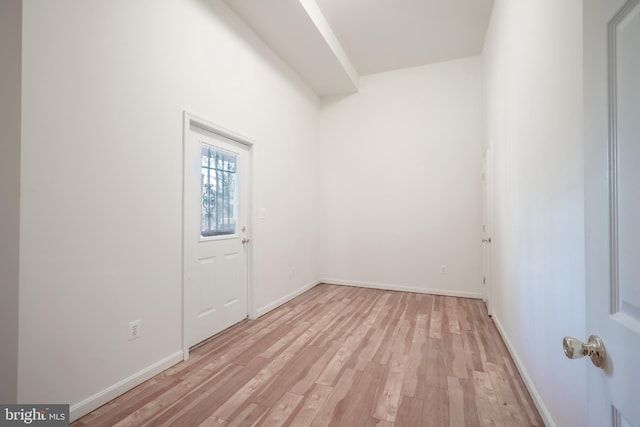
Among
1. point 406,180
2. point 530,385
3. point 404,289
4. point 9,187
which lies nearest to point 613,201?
point 530,385

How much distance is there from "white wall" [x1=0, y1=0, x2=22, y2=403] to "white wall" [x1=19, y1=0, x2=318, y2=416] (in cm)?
3

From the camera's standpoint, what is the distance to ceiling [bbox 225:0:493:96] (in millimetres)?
3121

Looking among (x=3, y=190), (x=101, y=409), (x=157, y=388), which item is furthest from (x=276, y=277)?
(x=3, y=190)

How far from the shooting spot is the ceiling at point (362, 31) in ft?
10.2

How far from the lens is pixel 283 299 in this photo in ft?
12.7

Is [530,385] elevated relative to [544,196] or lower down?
lower down

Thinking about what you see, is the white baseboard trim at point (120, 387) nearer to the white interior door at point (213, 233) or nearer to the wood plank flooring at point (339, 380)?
the wood plank flooring at point (339, 380)

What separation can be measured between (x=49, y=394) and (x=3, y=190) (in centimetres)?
112

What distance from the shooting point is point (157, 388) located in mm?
1956

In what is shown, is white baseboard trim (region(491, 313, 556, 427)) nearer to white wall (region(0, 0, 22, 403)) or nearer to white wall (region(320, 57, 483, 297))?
white wall (region(320, 57, 483, 297))

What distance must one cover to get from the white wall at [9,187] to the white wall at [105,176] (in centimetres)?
3

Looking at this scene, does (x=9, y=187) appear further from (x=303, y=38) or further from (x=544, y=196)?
(x=303, y=38)

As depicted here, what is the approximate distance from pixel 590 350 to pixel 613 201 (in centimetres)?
33

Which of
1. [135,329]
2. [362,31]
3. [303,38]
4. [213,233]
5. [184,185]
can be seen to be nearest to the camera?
[135,329]
